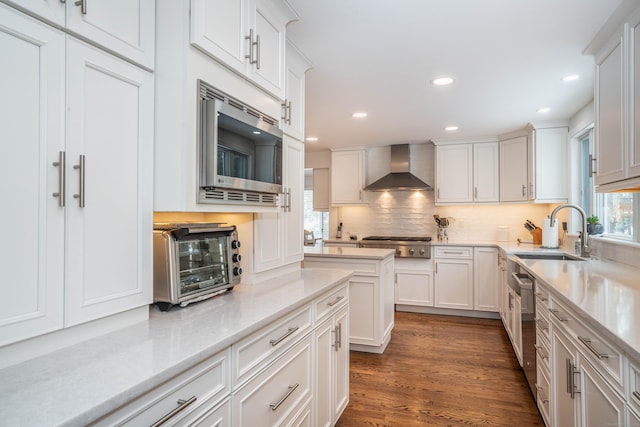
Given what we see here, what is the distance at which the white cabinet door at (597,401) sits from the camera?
3.86 feet

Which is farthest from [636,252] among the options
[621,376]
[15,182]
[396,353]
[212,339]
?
[15,182]

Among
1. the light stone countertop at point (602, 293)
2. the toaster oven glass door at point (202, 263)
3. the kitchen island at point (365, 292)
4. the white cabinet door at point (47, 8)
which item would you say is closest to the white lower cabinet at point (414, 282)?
the kitchen island at point (365, 292)

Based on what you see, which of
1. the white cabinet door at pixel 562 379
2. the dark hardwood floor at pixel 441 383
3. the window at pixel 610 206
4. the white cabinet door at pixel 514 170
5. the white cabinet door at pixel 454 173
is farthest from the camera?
the white cabinet door at pixel 454 173

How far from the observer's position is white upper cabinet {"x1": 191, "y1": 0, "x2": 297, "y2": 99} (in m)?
1.40

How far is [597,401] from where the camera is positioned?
1.36m

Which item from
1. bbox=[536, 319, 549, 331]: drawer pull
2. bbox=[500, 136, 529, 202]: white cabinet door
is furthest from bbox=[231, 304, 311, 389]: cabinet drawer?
bbox=[500, 136, 529, 202]: white cabinet door


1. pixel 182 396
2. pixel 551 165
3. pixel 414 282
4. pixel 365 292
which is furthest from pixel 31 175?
pixel 551 165

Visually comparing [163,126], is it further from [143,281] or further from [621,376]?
[621,376]

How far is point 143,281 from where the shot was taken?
130 cm

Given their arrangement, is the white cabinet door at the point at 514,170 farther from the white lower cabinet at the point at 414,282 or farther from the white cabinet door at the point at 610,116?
the white cabinet door at the point at 610,116

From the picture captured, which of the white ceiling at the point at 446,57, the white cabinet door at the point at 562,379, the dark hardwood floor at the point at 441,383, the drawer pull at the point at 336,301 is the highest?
the white ceiling at the point at 446,57

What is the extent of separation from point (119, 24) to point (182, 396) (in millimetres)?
1142

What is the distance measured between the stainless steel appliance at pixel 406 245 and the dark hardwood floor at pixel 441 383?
42.6 inches

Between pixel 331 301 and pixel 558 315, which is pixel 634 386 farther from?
pixel 331 301
